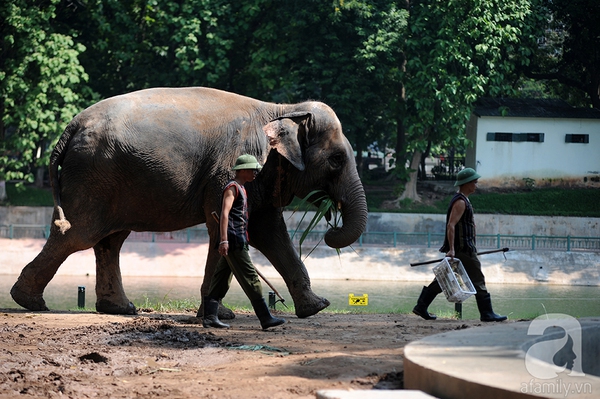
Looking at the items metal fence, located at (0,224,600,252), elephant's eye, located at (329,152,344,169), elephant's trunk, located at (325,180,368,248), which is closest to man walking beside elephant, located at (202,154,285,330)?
elephant's trunk, located at (325,180,368,248)

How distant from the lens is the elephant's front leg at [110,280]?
11766 mm

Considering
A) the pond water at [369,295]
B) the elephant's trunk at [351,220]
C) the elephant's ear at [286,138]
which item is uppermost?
the elephant's ear at [286,138]

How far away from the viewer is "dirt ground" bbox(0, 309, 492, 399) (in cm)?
669

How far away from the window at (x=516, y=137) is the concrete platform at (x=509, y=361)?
2956cm

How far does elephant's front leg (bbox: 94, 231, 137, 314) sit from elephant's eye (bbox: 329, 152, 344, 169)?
2947 millimetres

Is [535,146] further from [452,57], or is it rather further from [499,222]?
[452,57]

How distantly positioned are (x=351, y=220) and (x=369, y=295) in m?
11.8

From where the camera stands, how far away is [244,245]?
9.40 m

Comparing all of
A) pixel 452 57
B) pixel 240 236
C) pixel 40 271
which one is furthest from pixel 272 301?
pixel 452 57

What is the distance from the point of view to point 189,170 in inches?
435

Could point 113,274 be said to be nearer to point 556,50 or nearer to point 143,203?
point 143,203

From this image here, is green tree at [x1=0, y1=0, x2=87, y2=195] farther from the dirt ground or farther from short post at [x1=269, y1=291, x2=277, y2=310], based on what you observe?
the dirt ground

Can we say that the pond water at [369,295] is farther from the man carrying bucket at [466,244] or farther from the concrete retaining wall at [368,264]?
the man carrying bucket at [466,244]

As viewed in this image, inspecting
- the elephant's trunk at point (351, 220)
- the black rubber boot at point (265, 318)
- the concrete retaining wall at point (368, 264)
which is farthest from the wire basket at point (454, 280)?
the concrete retaining wall at point (368, 264)
